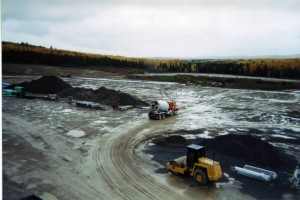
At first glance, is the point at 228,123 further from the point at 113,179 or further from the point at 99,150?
the point at 113,179

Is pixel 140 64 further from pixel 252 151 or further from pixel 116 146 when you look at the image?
pixel 252 151

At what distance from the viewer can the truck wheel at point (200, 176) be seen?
15.0 metres

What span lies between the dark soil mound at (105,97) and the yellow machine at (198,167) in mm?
22138

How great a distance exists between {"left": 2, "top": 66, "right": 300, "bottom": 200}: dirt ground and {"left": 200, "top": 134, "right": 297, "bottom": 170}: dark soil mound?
1.16 m

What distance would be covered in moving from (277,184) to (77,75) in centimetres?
6934

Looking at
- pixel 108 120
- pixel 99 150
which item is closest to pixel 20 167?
pixel 99 150

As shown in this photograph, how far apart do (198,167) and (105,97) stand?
Answer: 26.0 metres

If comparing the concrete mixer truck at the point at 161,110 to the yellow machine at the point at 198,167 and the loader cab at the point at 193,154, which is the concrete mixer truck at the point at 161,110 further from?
the loader cab at the point at 193,154

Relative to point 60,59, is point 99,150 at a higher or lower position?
lower

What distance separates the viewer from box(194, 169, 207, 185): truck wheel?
15.0 m

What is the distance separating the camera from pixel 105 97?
3984cm

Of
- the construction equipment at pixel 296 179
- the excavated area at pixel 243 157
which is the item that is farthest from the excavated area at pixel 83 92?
the construction equipment at pixel 296 179

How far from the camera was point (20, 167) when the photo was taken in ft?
56.4

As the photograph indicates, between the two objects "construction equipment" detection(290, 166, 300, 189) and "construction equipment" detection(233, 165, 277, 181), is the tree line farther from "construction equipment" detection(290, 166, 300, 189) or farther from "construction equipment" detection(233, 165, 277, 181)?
"construction equipment" detection(290, 166, 300, 189)
